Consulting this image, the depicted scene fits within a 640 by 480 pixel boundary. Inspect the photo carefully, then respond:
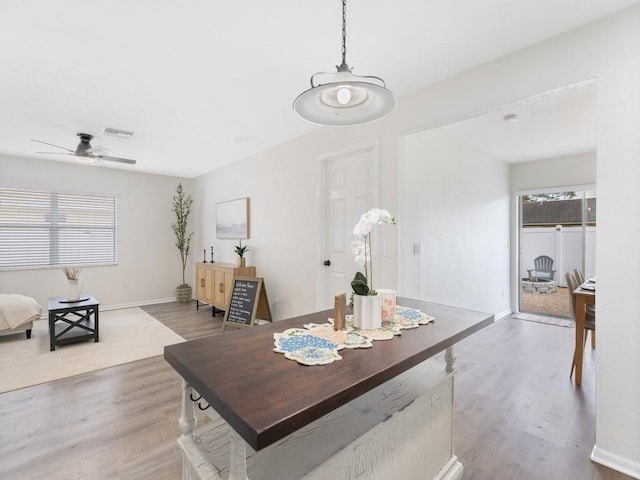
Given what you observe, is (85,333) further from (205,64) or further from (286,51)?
(286,51)

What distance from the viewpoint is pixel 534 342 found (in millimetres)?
3727

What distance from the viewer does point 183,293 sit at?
604cm

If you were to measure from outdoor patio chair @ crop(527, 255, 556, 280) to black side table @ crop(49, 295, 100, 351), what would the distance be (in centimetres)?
698

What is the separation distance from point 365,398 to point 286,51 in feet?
7.22

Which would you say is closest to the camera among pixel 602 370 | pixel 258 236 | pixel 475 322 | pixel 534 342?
pixel 475 322

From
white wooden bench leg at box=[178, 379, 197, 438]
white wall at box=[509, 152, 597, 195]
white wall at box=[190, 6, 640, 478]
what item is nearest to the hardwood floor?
white wall at box=[190, 6, 640, 478]

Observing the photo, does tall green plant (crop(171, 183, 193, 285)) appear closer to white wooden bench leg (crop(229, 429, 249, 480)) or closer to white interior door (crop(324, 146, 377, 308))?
white interior door (crop(324, 146, 377, 308))

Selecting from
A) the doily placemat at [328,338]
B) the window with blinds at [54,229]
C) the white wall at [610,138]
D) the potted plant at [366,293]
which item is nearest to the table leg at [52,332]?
the window with blinds at [54,229]

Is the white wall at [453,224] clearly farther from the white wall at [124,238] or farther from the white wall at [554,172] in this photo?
the white wall at [124,238]

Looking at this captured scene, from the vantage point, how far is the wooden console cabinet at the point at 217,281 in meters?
4.55

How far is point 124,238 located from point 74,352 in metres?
2.76

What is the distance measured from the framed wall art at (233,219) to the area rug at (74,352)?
1736 millimetres

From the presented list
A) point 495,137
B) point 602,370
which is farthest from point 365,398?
point 495,137

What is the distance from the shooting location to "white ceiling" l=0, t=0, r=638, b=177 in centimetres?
174
